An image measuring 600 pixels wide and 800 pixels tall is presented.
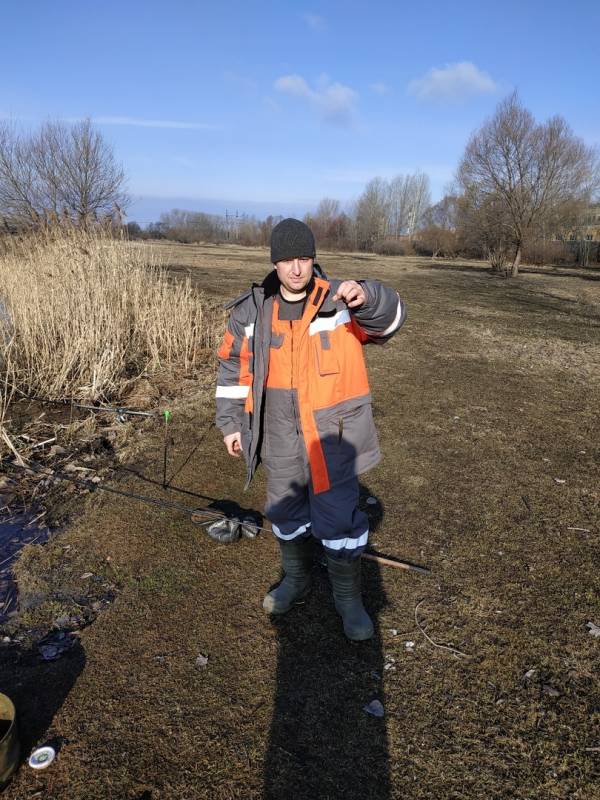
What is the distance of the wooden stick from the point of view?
2.97 m

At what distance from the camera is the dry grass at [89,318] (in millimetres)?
5934

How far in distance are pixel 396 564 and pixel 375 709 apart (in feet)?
3.18

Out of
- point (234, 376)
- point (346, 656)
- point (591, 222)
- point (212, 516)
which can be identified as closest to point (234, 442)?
point (234, 376)

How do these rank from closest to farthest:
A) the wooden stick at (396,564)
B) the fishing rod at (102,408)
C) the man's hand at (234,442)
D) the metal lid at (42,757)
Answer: the metal lid at (42,757), the man's hand at (234,442), the wooden stick at (396,564), the fishing rod at (102,408)

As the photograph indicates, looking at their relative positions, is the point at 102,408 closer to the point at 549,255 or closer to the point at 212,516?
the point at 212,516

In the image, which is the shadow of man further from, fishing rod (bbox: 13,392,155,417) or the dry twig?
fishing rod (bbox: 13,392,155,417)

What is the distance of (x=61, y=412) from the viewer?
5.54 metres

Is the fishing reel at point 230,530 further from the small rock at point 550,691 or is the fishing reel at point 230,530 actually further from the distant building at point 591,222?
the distant building at point 591,222

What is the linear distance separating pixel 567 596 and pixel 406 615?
95 cm

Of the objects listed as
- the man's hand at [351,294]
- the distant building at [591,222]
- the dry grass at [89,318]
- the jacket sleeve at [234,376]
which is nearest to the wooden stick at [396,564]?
the jacket sleeve at [234,376]

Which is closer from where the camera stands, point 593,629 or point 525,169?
point 593,629

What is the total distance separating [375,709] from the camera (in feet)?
6.98

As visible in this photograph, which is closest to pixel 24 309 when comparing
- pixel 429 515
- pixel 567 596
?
pixel 429 515

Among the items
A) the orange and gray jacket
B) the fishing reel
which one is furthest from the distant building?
the orange and gray jacket
